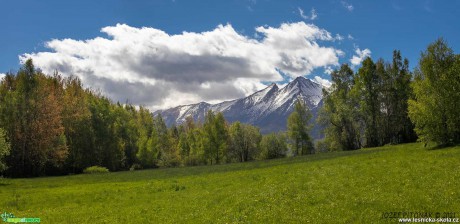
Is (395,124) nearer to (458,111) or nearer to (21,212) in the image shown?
(458,111)

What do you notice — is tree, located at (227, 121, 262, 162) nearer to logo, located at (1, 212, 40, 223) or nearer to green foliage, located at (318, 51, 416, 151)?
green foliage, located at (318, 51, 416, 151)

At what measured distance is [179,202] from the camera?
102 ft

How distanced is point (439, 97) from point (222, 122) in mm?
93759

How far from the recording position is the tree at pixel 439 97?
52.0m

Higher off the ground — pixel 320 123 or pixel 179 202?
pixel 320 123

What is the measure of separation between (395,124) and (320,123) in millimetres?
24718

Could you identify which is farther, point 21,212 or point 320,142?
point 320,142

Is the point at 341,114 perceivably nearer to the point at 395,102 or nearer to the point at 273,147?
the point at 395,102

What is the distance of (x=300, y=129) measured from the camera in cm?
Answer: 13788

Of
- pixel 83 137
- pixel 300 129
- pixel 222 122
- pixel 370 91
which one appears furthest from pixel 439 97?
pixel 83 137

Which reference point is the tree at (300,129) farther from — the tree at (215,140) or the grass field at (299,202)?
the grass field at (299,202)

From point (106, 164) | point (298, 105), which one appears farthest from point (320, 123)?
point (106, 164)

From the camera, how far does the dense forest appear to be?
55.8 metres

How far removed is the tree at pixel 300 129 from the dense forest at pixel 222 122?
1.31 feet
